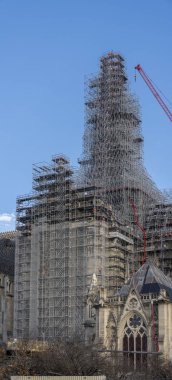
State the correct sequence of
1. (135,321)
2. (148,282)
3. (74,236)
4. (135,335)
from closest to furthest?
(135,335) → (135,321) → (148,282) → (74,236)

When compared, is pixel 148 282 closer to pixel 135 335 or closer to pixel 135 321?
pixel 135 321

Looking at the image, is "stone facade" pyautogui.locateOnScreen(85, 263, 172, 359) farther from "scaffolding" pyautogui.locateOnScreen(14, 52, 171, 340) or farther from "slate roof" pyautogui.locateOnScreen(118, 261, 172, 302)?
"scaffolding" pyautogui.locateOnScreen(14, 52, 171, 340)

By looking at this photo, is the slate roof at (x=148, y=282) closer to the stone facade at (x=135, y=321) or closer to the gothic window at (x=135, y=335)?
the stone facade at (x=135, y=321)

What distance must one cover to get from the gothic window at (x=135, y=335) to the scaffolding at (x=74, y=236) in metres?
18.9

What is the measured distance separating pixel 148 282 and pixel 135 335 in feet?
24.3

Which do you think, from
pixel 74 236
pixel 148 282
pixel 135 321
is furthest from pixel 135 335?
pixel 74 236

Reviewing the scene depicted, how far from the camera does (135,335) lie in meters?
65.8

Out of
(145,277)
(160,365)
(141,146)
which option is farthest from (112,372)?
(141,146)

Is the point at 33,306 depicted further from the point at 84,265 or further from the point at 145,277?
the point at 145,277

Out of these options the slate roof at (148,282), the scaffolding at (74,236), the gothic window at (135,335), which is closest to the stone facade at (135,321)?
the gothic window at (135,335)

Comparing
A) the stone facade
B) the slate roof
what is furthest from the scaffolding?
the stone facade

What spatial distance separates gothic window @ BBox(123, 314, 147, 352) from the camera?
65375 millimetres

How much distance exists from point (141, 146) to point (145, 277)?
47.0 m

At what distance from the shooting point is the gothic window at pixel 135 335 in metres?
65.4
